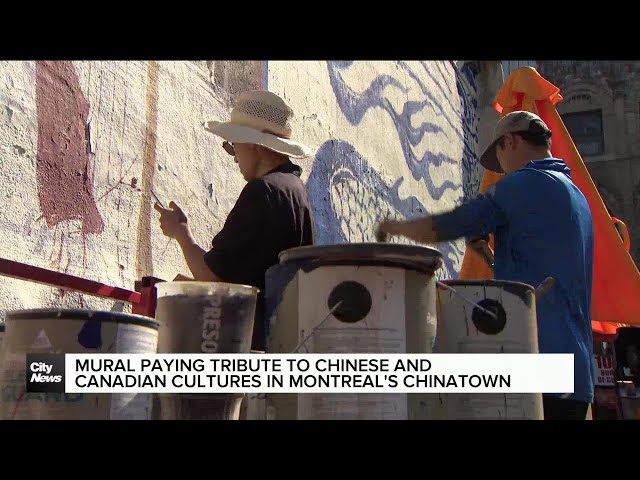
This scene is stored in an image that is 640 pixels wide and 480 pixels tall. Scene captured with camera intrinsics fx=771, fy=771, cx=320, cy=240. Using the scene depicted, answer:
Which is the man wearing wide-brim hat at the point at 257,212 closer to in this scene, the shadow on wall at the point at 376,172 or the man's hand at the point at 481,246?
the man's hand at the point at 481,246

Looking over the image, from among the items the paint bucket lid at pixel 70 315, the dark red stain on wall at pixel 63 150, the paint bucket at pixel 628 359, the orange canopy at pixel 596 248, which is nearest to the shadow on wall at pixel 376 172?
the orange canopy at pixel 596 248

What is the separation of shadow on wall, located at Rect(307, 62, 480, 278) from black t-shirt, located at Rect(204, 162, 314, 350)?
115 inches

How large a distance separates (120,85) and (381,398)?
2447 millimetres

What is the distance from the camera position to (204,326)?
1499mm

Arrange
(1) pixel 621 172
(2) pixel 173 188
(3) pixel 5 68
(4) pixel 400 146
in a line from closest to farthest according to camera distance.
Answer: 1. (3) pixel 5 68
2. (2) pixel 173 188
3. (4) pixel 400 146
4. (1) pixel 621 172

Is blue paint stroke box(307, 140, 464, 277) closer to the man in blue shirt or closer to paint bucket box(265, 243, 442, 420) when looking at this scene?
the man in blue shirt

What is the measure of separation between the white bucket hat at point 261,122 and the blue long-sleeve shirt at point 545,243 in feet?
2.15

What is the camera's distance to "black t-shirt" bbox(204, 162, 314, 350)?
2.18 m

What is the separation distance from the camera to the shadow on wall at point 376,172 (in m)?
5.66

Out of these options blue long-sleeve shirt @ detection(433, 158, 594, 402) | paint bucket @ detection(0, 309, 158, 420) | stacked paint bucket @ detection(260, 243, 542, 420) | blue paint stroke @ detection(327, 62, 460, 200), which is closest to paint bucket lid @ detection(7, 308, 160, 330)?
paint bucket @ detection(0, 309, 158, 420)

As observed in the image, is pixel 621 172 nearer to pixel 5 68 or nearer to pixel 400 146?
pixel 400 146

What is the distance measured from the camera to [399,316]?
4.92 ft

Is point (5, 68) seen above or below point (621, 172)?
below
